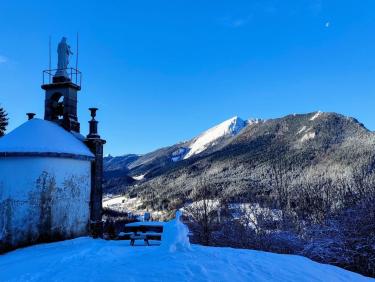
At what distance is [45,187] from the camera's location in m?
14.3

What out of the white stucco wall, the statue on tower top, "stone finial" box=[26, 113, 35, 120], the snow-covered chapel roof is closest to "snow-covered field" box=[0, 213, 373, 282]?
the white stucco wall

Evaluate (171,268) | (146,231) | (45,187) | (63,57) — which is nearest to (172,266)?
(171,268)

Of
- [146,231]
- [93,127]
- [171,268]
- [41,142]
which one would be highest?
[93,127]

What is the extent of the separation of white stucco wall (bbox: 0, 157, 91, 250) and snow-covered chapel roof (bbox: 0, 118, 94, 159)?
0.29 m

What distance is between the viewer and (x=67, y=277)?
7.50m

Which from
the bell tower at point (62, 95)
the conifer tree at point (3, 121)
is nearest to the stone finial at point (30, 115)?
the bell tower at point (62, 95)

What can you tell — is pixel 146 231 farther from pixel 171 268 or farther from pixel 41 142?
pixel 41 142

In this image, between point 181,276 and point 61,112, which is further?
point 61,112

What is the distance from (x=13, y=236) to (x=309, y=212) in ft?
72.6

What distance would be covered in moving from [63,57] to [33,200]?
7.55 meters

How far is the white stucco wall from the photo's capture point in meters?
13.9

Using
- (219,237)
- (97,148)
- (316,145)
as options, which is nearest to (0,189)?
(97,148)

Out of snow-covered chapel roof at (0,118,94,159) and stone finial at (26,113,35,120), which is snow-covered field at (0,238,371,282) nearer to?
snow-covered chapel roof at (0,118,94,159)

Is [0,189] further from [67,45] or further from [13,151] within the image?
[67,45]
